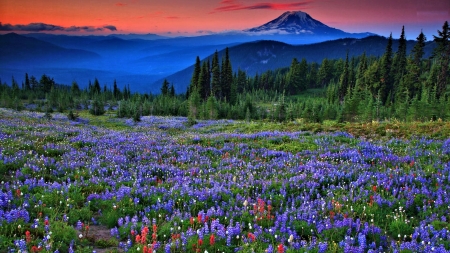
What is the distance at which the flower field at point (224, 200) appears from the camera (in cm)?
589

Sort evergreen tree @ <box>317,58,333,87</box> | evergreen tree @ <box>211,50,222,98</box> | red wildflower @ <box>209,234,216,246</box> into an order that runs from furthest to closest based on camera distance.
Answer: evergreen tree @ <box>317,58,333,87</box> < evergreen tree @ <box>211,50,222,98</box> < red wildflower @ <box>209,234,216,246</box>

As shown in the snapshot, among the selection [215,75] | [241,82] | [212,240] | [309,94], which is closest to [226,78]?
→ [215,75]

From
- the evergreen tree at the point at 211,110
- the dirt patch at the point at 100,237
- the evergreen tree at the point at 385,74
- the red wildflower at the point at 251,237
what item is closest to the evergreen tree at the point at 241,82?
the evergreen tree at the point at 385,74

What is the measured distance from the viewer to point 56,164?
10828 millimetres

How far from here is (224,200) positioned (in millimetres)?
8383

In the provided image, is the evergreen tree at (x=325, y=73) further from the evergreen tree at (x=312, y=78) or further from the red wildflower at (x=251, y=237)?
the red wildflower at (x=251, y=237)

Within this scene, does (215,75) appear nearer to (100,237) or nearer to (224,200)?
(224,200)

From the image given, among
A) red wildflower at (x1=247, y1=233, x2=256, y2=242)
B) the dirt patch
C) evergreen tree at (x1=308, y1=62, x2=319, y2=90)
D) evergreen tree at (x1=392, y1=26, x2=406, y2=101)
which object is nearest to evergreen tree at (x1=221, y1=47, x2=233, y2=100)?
evergreen tree at (x1=392, y1=26, x2=406, y2=101)

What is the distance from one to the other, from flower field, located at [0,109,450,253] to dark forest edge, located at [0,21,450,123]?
3467 centimetres

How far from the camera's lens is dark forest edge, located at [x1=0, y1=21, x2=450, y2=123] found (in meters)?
72.6

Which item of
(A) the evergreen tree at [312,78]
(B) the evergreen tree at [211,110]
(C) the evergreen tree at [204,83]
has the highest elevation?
(A) the evergreen tree at [312,78]

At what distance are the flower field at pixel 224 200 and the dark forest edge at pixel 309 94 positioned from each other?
3467 centimetres

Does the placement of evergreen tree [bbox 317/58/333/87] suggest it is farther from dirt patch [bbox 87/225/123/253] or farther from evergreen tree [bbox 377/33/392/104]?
dirt patch [bbox 87/225/123/253]

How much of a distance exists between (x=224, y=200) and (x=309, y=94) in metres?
169
